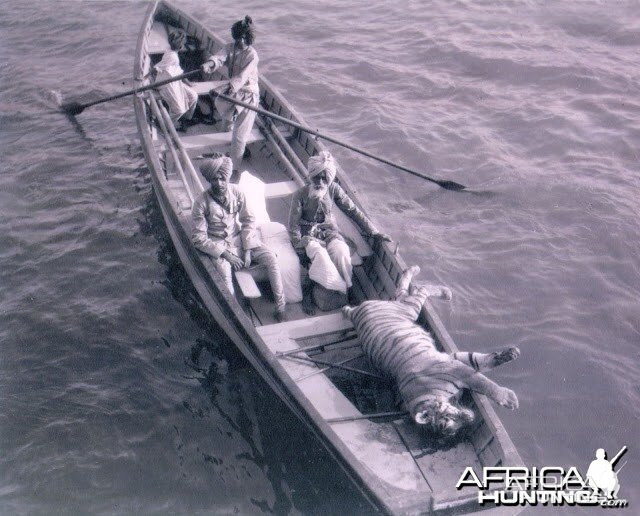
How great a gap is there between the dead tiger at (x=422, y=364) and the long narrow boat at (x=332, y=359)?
0.25 metres

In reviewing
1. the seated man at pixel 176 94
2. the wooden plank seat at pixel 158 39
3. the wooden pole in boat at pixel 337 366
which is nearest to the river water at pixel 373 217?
the wooden pole in boat at pixel 337 366

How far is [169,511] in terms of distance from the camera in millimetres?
5828

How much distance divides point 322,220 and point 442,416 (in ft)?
10.5

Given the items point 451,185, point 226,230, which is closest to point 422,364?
point 226,230

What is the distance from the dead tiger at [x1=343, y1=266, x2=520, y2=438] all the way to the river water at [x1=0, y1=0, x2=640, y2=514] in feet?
3.69

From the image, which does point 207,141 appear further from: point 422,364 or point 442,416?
point 442,416

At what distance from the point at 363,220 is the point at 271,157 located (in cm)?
304

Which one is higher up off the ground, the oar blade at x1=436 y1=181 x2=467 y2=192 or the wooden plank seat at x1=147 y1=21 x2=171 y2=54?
the wooden plank seat at x1=147 y1=21 x2=171 y2=54

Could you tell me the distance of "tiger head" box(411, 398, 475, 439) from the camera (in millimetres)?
5215

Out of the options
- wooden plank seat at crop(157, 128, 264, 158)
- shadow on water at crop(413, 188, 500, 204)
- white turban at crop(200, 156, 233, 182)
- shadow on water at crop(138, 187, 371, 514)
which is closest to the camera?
shadow on water at crop(138, 187, 371, 514)

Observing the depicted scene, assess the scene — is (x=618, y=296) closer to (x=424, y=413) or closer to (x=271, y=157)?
(x=424, y=413)

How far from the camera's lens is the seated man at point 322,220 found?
23.0 ft

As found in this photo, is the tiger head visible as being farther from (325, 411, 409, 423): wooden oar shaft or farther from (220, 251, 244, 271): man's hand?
(220, 251, 244, 271): man's hand

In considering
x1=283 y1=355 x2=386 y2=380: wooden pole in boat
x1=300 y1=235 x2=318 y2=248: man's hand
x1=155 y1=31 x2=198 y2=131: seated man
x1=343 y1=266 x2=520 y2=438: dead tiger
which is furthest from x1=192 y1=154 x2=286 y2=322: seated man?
x1=155 y1=31 x2=198 y2=131: seated man
